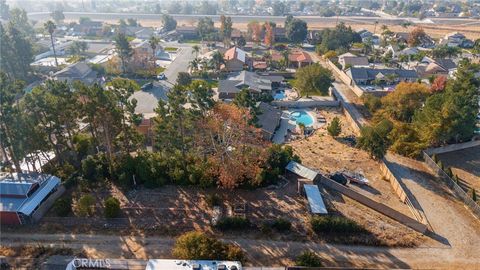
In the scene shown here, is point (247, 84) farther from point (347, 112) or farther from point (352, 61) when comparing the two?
point (352, 61)

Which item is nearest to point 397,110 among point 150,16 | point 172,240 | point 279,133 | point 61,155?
point 279,133

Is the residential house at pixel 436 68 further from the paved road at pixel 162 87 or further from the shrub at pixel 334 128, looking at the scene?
the paved road at pixel 162 87

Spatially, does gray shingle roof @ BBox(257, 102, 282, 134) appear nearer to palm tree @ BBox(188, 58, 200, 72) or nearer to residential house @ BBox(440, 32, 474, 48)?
palm tree @ BBox(188, 58, 200, 72)

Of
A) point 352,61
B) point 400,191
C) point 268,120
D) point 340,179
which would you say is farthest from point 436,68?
point 340,179

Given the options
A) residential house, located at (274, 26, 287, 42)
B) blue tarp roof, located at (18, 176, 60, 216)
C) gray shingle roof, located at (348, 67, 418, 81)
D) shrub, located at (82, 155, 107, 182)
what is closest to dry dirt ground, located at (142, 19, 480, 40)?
residential house, located at (274, 26, 287, 42)

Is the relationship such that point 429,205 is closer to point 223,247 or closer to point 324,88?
point 223,247

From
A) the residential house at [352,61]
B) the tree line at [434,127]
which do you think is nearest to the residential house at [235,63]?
the residential house at [352,61]
